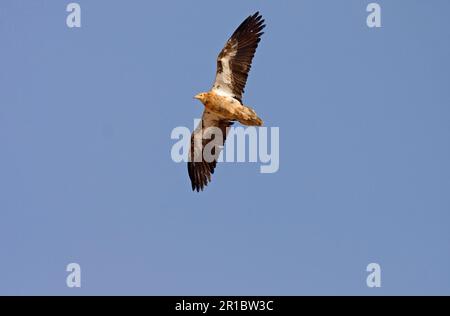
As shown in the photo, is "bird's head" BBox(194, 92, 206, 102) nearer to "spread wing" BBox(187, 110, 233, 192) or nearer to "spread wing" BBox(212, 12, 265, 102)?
"spread wing" BBox(212, 12, 265, 102)

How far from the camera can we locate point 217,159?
24984mm

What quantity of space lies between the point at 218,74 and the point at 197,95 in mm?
877

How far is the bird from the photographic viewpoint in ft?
77.0

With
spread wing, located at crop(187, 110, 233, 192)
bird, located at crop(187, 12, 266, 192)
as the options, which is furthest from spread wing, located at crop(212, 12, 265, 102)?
spread wing, located at crop(187, 110, 233, 192)

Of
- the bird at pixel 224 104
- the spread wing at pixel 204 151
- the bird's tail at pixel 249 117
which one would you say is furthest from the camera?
the spread wing at pixel 204 151

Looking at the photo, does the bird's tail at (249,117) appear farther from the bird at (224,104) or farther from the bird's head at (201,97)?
the bird's head at (201,97)

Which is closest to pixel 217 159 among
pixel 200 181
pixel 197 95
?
pixel 200 181

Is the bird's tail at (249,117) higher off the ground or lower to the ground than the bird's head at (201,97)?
lower

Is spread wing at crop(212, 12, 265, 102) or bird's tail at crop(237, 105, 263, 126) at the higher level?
spread wing at crop(212, 12, 265, 102)

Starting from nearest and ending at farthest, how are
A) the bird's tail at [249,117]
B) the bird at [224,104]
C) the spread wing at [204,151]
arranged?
the bird's tail at [249,117] → the bird at [224,104] → the spread wing at [204,151]

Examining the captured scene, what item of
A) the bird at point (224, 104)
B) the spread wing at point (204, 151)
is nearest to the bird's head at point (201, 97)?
the bird at point (224, 104)

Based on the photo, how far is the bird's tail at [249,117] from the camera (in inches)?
905

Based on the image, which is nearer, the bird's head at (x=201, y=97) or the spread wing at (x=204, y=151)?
the bird's head at (x=201, y=97)
